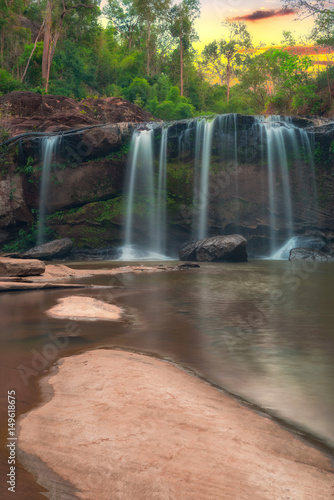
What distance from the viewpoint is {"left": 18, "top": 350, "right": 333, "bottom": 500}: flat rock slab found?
1957mm

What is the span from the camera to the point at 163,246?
23609mm

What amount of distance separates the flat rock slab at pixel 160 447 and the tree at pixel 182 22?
51.8 meters

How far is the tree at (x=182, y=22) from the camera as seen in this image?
51.0 m

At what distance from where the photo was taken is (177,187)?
23.5 m

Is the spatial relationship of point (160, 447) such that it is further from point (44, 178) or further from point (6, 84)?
point (6, 84)

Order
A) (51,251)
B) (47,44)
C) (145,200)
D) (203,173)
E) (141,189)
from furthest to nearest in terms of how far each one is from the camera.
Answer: (47,44) < (145,200) < (141,189) < (203,173) < (51,251)

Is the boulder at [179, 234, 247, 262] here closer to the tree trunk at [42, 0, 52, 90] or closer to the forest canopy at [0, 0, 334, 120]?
the forest canopy at [0, 0, 334, 120]

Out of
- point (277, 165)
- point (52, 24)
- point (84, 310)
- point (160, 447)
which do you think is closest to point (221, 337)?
point (84, 310)

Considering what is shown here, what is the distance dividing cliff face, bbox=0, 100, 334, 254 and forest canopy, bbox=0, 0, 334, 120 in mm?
9846

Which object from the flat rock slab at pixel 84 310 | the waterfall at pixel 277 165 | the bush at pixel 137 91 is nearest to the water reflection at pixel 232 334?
the flat rock slab at pixel 84 310

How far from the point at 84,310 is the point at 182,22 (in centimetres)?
5283

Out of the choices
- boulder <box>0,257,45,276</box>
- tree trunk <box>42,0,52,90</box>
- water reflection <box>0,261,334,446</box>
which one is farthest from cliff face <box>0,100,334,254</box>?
tree trunk <box>42,0,52,90</box>

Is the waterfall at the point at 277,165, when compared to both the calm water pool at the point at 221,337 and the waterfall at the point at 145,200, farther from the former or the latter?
the calm water pool at the point at 221,337

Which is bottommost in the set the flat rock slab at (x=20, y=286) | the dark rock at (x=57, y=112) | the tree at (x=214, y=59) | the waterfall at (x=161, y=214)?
the flat rock slab at (x=20, y=286)
